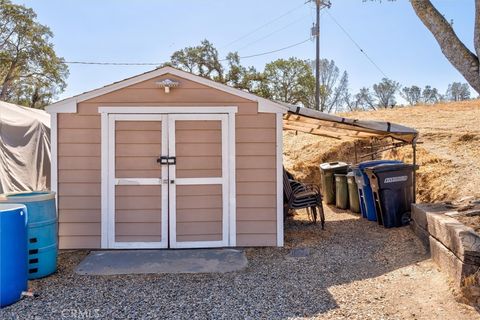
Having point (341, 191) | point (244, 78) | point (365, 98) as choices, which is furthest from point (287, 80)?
point (341, 191)

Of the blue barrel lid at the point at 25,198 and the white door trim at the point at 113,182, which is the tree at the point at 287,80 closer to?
the white door trim at the point at 113,182

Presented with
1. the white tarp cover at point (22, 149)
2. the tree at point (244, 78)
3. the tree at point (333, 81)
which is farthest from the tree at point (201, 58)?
the white tarp cover at point (22, 149)

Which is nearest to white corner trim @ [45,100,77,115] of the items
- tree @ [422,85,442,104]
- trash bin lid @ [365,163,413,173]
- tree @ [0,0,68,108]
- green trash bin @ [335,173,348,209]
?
trash bin lid @ [365,163,413,173]

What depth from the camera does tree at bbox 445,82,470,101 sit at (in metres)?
34.4

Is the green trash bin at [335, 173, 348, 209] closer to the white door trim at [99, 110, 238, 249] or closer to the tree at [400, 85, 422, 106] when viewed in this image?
the white door trim at [99, 110, 238, 249]

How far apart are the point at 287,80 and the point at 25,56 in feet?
50.7

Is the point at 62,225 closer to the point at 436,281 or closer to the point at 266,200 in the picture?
the point at 266,200

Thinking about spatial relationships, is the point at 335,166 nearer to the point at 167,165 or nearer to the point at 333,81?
the point at 167,165

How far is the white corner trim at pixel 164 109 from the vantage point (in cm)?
506

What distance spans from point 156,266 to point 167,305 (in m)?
1.11

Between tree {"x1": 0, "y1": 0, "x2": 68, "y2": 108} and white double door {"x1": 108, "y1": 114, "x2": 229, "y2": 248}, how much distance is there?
17.8 m

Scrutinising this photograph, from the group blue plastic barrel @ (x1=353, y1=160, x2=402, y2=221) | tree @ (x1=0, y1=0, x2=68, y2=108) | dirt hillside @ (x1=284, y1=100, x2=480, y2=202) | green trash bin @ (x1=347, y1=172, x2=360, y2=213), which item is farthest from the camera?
tree @ (x1=0, y1=0, x2=68, y2=108)

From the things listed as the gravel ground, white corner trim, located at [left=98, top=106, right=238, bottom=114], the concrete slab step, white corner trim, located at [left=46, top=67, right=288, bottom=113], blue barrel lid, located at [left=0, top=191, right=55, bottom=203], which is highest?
white corner trim, located at [left=46, top=67, right=288, bottom=113]

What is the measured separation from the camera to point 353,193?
7543mm
